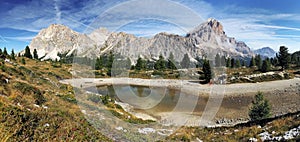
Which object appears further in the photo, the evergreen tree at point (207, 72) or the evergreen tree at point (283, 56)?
the evergreen tree at point (283, 56)

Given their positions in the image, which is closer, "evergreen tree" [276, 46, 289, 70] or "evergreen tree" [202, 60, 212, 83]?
"evergreen tree" [202, 60, 212, 83]

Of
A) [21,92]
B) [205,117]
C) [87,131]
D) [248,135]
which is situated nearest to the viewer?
[87,131]

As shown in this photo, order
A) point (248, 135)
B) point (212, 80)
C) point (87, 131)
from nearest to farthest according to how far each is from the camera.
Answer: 1. point (87, 131)
2. point (248, 135)
3. point (212, 80)

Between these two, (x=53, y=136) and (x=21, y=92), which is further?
(x=21, y=92)

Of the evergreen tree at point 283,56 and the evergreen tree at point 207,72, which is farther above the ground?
the evergreen tree at point 283,56

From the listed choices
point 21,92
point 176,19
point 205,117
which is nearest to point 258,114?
point 205,117

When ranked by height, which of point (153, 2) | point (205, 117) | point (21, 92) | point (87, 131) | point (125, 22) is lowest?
point (205, 117)

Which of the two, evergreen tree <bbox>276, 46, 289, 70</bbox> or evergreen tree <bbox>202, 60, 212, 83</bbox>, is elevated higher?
evergreen tree <bbox>276, 46, 289, 70</bbox>

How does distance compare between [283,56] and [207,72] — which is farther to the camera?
[283,56]

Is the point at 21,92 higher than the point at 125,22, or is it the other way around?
the point at 125,22

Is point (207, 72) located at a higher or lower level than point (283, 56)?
lower

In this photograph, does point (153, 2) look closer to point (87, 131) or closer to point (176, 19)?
point (176, 19)
